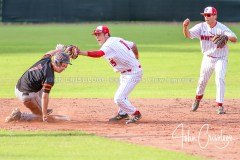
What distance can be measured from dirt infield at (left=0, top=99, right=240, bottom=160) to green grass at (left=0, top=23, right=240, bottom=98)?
5.03ft

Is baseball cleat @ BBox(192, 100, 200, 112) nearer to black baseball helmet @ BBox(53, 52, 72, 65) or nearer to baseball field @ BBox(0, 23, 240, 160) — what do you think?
baseball field @ BBox(0, 23, 240, 160)

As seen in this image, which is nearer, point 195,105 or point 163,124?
point 163,124

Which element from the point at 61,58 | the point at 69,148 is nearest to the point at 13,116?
the point at 61,58

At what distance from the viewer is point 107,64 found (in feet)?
74.0

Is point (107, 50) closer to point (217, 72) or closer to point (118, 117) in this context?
point (118, 117)

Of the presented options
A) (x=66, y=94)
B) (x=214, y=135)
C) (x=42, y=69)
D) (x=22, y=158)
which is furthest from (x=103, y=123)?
(x=66, y=94)

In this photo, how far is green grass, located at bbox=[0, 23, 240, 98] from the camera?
1764 cm

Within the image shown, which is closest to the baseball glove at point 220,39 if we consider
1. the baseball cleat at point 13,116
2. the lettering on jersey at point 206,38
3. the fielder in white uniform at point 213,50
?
the fielder in white uniform at point 213,50

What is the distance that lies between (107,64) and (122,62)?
10008 mm

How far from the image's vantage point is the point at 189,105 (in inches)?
589

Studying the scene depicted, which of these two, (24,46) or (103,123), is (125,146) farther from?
(24,46)

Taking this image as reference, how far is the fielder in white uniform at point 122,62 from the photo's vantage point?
1240 cm

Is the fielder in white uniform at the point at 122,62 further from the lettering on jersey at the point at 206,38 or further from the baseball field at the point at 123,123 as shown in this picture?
the lettering on jersey at the point at 206,38

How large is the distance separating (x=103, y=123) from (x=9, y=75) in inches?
306
